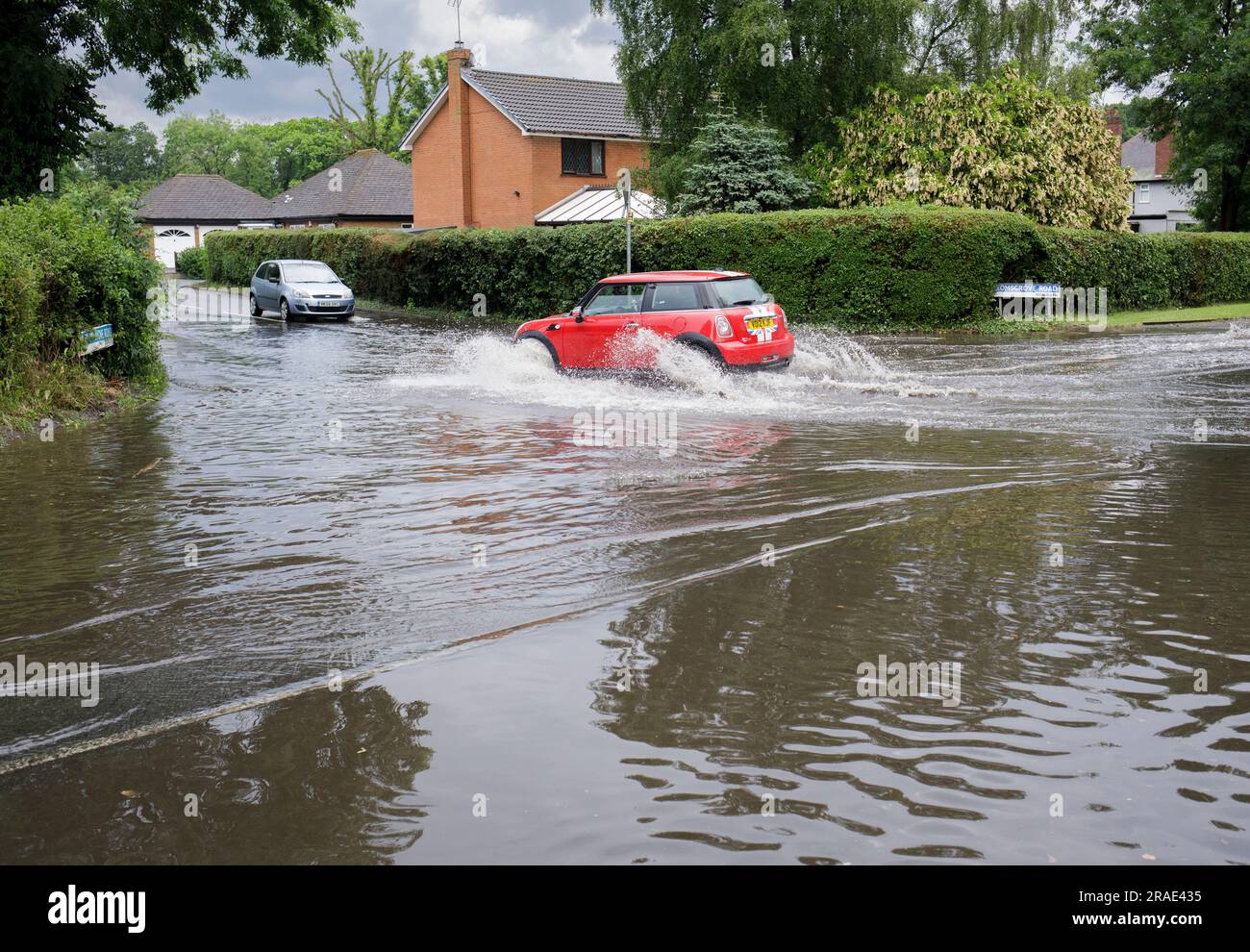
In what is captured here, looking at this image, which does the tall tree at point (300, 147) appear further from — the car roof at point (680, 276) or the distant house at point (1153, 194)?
the car roof at point (680, 276)

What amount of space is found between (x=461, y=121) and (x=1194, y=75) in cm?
2693

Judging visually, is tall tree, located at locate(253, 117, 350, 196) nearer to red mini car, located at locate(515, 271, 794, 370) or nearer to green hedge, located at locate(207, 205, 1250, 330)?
green hedge, located at locate(207, 205, 1250, 330)

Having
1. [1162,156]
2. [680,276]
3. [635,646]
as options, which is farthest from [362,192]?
[635,646]

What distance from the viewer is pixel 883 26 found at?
30.5m

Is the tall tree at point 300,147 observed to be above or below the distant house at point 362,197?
above

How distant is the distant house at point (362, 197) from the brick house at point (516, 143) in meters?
12.4

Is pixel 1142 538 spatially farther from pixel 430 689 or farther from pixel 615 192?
pixel 615 192

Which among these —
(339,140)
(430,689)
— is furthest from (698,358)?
(339,140)

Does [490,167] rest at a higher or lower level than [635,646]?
higher

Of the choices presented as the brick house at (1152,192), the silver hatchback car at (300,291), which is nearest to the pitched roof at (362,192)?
the silver hatchback car at (300,291)

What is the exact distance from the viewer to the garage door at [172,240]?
242 ft

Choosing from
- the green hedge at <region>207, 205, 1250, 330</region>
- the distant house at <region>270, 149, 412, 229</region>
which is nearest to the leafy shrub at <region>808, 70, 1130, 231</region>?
the green hedge at <region>207, 205, 1250, 330</region>

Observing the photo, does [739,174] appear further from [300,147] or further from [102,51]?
[300,147]

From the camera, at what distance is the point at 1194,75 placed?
4181cm
